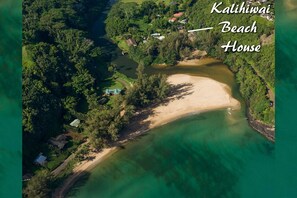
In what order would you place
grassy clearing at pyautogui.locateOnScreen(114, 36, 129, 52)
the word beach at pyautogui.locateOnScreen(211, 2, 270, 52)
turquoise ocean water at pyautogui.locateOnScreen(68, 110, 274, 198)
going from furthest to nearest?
grassy clearing at pyautogui.locateOnScreen(114, 36, 129, 52), the word beach at pyautogui.locateOnScreen(211, 2, 270, 52), turquoise ocean water at pyautogui.locateOnScreen(68, 110, 274, 198)

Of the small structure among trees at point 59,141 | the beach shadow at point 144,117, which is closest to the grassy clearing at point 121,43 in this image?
the beach shadow at point 144,117

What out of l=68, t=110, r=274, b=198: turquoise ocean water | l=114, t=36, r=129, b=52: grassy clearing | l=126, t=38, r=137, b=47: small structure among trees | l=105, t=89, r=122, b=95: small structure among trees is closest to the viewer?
l=68, t=110, r=274, b=198: turquoise ocean water

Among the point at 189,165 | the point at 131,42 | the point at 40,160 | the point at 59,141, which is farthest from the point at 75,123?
the point at 131,42

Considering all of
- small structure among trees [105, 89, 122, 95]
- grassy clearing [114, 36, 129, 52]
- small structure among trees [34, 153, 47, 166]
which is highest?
grassy clearing [114, 36, 129, 52]

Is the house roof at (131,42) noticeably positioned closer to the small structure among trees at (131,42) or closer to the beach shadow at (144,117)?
the small structure among trees at (131,42)

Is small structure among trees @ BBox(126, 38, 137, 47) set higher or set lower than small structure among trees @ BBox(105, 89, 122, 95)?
higher

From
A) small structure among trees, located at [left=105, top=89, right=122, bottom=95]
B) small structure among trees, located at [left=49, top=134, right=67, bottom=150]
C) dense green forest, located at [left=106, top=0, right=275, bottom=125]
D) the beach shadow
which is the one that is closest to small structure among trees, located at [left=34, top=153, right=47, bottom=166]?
small structure among trees, located at [left=49, top=134, right=67, bottom=150]

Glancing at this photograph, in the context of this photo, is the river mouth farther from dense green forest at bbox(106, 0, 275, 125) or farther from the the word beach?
the the word beach

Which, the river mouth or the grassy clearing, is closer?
the river mouth

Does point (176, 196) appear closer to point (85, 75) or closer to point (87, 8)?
point (85, 75)
